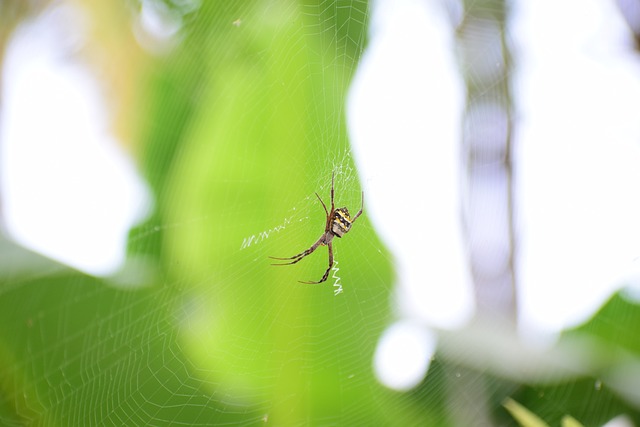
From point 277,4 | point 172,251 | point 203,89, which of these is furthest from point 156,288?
point 277,4

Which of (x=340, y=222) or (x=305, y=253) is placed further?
(x=340, y=222)

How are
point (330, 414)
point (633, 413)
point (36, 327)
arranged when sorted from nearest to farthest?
point (36, 327)
point (330, 414)
point (633, 413)

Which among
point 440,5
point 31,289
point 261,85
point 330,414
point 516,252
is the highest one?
point 440,5

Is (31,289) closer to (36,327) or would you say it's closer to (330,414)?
(36,327)

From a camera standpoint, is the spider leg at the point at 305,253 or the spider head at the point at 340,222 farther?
the spider head at the point at 340,222

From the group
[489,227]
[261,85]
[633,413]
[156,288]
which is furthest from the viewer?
[489,227]

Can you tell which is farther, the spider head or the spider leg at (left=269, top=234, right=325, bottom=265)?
the spider head

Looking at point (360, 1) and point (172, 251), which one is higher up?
point (360, 1)

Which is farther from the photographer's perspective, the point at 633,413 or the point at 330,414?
the point at 633,413
